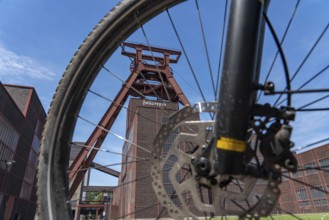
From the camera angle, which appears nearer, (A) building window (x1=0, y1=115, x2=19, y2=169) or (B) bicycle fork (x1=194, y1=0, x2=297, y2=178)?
(B) bicycle fork (x1=194, y1=0, x2=297, y2=178)

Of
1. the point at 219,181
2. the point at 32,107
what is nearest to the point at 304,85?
the point at 219,181

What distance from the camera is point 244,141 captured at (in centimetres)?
98

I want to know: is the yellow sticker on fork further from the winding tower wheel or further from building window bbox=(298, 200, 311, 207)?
building window bbox=(298, 200, 311, 207)

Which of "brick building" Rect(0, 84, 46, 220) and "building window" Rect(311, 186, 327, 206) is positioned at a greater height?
"brick building" Rect(0, 84, 46, 220)

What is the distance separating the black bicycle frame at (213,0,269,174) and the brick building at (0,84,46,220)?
754 inches

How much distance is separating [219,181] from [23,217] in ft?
99.5

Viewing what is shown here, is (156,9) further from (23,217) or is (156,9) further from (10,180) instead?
(23,217)

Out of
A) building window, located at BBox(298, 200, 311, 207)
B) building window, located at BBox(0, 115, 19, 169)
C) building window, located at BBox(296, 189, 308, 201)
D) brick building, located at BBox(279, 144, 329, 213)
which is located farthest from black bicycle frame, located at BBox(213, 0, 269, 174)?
building window, located at BBox(296, 189, 308, 201)

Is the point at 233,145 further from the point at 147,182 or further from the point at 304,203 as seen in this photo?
the point at 304,203

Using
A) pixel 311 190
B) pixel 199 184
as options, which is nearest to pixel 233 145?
Result: pixel 199 184

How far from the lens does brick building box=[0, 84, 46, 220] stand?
Result: 1859 centimetres

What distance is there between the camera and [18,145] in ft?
70.9

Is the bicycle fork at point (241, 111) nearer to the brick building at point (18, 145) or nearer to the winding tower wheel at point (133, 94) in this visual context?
the winding tower wheel at point (133, 94)

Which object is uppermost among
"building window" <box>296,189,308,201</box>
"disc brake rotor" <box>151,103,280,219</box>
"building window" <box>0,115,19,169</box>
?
"building window" <box>0,115,19,169</box>
